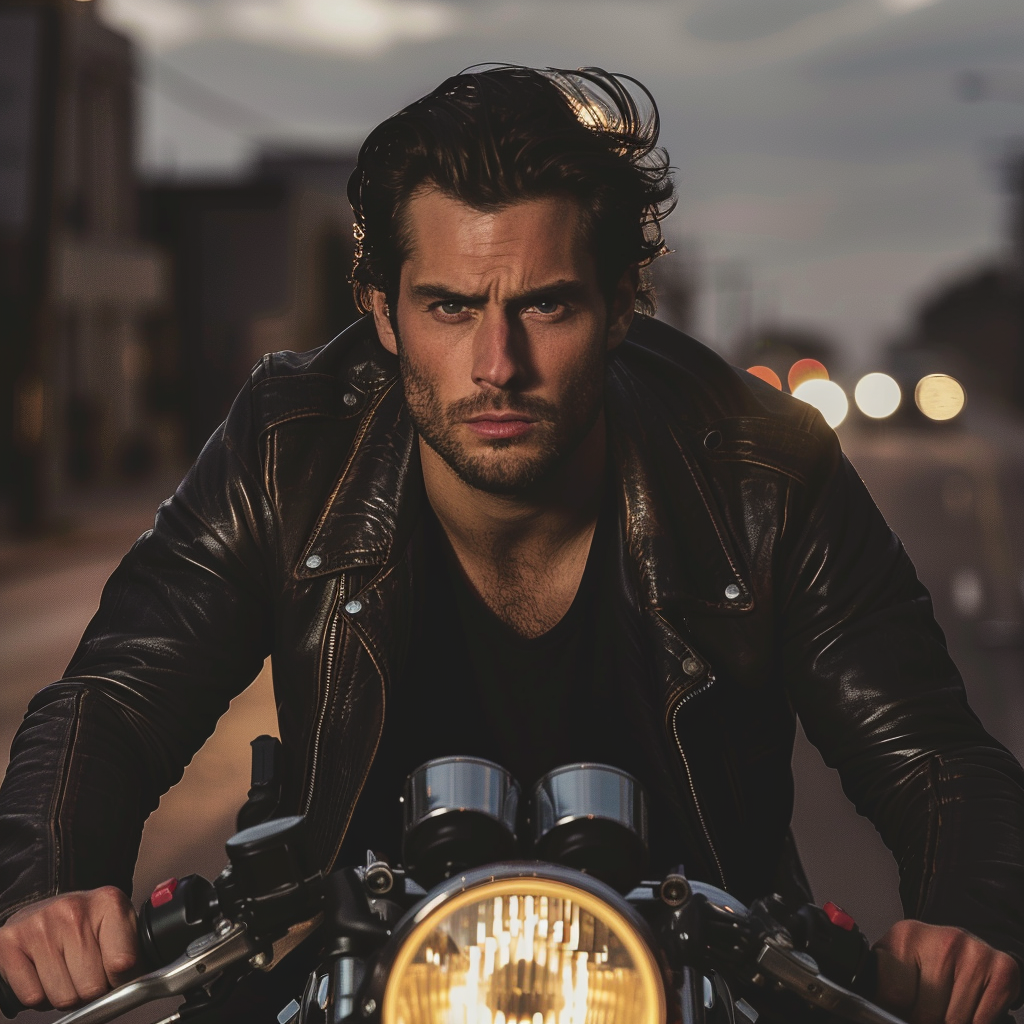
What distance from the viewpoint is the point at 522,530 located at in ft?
8.72

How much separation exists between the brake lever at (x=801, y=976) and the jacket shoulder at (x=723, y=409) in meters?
1.17

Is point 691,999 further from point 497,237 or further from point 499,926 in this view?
point 497,237

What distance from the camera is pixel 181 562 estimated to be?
2.50 m

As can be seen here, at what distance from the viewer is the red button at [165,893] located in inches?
63.9

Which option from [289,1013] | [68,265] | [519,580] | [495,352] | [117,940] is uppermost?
[68,265]

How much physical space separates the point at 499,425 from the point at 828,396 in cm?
4018

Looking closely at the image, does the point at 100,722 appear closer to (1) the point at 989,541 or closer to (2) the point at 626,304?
(2) the point at 626,304

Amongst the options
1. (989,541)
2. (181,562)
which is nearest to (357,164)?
(181,562)

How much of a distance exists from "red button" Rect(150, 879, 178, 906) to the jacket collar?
93 centimetres

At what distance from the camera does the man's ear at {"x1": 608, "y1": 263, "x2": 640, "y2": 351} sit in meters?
2.71

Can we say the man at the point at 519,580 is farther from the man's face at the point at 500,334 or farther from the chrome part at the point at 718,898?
the chrome part at the point at 718,898

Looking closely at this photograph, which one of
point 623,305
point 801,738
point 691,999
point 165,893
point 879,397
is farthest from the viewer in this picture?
point 879,397

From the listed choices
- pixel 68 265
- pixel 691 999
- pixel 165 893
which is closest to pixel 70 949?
pixel 165 893

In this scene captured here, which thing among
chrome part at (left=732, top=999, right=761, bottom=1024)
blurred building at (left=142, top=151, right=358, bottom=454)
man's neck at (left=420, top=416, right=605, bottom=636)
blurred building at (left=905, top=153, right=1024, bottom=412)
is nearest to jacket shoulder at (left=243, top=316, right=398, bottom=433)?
man's neck at (left=420, top=416, right=605, bottom=636)
